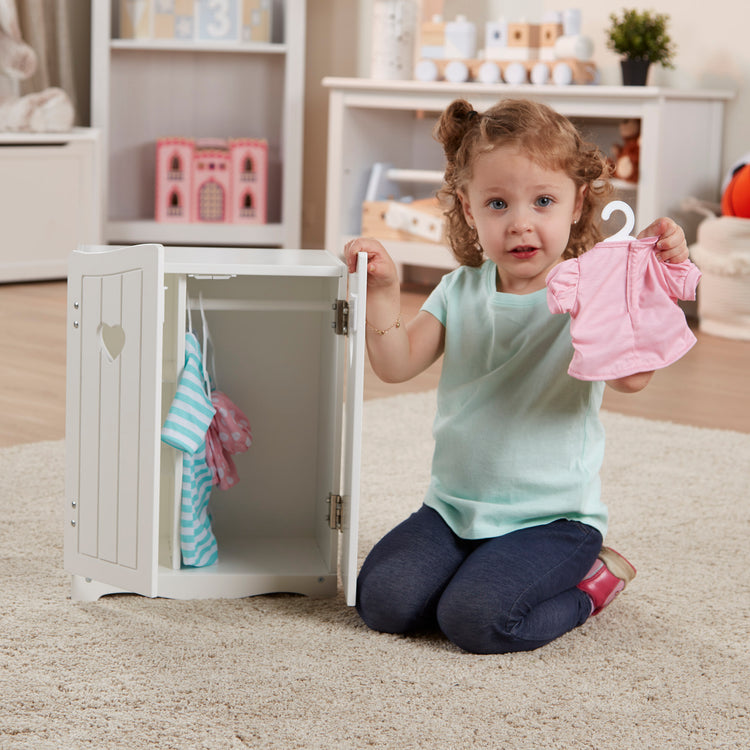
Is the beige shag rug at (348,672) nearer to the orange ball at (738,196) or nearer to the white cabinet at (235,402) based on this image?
the white cabinet at (235,402)

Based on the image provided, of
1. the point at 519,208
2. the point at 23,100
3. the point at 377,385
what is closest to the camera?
the point at 519,208

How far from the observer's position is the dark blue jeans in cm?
108

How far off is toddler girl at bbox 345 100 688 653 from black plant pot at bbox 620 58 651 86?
6.37 ft

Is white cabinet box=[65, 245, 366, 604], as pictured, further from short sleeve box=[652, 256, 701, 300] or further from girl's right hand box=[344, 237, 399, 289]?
short sleeve box=[652, 256, 701, 300]

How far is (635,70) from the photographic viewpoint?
3.03 meters

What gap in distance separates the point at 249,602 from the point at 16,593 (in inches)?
9.6

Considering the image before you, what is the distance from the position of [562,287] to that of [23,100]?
2686 mm

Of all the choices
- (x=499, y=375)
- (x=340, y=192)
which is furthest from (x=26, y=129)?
(x=499, y=375)

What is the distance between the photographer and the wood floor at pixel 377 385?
2.01 meters

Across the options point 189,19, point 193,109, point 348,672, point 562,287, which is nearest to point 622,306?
point 562,287

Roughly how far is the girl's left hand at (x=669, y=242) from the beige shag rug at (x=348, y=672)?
38 centimetres

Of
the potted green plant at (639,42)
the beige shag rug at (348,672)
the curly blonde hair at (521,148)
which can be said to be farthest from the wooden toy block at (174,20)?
the curly blonde hair at (521,148)

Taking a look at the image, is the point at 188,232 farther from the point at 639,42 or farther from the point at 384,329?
the point at 384,329

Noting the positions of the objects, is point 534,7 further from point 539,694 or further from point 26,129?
point 539,694
